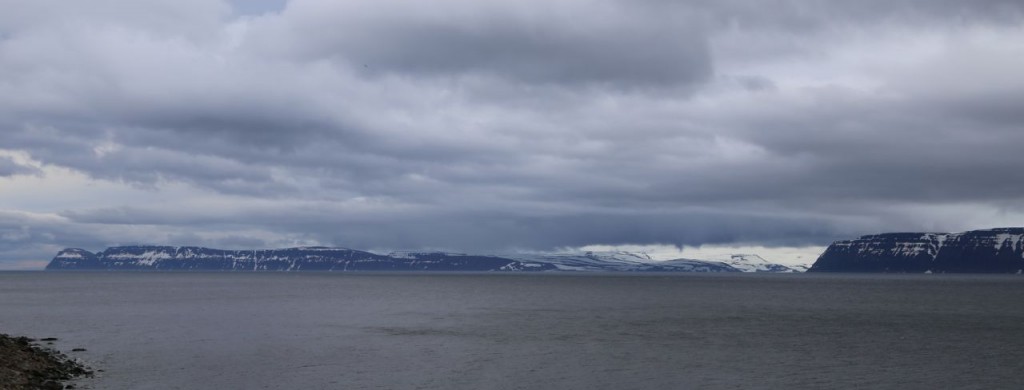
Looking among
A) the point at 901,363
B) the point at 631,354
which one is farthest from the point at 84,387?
the point at 901,363

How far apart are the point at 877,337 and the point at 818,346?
15.2 m

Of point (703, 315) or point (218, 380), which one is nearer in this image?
point (218, 380)

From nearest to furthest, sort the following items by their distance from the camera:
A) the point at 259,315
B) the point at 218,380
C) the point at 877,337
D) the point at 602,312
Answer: the point at 218,380 → the point at 877,337 → the point at 259,315 → the point at 602,312

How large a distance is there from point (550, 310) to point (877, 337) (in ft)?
234

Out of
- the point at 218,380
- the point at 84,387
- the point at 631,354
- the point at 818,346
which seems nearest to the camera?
the point at 84,387

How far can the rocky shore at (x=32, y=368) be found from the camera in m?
58.8

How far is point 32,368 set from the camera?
65.6 metres

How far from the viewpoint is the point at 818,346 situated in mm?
93438

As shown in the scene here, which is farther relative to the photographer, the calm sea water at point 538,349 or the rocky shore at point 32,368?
the calm sea water at point 538,349

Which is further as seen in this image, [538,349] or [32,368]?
[538,349]

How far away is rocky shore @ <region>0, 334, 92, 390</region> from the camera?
58.8m

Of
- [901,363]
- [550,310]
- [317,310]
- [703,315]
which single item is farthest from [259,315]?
[901,363]

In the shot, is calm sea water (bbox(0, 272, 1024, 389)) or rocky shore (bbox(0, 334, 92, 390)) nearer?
rocky shore (bbox(0, 334, 92, 390))

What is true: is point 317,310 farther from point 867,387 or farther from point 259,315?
point 867,387
